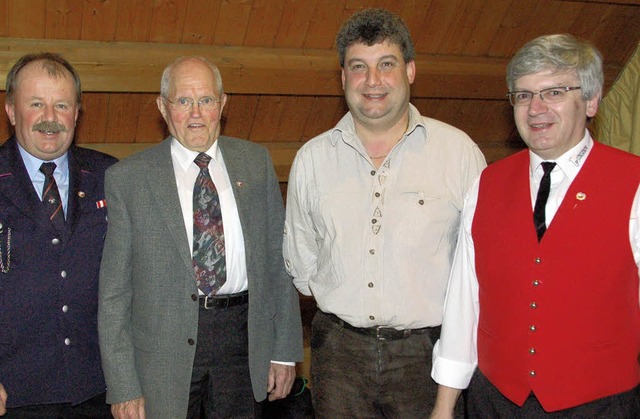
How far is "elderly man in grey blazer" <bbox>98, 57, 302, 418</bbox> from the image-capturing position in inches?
102

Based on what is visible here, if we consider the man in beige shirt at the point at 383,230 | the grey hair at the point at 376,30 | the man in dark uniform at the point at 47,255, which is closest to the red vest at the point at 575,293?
the man in beige shirt at the point at 383,230

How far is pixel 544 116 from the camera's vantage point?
2139mm

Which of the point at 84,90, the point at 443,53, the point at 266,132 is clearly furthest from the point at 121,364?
the point at 443,53

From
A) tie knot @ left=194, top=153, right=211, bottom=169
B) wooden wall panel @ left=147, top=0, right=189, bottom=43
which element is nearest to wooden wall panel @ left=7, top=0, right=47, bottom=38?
wooden wall panel @ left=147, top=0, right=189, bottom=43

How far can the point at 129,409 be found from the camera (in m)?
2.59

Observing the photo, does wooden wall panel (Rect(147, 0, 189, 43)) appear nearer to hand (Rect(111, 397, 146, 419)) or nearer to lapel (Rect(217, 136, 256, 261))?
lapel (Rect(217, 136, 256, 261))

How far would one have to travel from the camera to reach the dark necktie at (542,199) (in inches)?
85.4

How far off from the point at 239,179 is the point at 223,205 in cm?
11

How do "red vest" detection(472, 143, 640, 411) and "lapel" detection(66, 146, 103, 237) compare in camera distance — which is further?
"lapel" detection(66, 146, 103, 237)

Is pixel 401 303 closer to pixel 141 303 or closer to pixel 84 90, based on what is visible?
pixel 141 303

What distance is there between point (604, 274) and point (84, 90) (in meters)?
2.84

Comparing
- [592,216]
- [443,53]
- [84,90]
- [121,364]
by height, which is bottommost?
[121,364]

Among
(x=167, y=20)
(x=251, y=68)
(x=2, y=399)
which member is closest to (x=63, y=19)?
(x=167, y=20)

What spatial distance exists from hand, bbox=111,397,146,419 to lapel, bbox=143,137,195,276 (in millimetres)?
457
